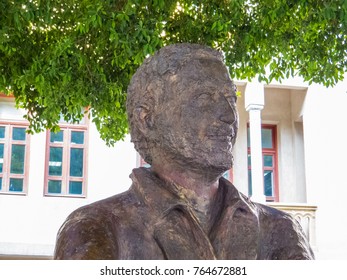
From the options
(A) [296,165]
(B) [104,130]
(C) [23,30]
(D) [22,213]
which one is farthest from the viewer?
(A) [296,165]

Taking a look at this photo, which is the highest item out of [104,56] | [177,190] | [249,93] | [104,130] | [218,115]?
[249,93]

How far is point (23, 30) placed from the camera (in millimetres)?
6848

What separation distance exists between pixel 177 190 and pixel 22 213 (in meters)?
12.4

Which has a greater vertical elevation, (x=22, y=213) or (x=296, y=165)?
(x=296, y=165)

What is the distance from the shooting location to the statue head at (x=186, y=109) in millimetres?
2018

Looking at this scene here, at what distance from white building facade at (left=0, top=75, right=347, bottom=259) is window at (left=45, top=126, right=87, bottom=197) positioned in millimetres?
18

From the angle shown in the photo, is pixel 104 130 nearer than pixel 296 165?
Yes

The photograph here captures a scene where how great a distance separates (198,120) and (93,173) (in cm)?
1241

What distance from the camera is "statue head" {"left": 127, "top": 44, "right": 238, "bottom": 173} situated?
79.4 inches

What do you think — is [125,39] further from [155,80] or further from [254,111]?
[254,111]

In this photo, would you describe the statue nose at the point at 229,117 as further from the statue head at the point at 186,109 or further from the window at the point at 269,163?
the window at the point at 269,163

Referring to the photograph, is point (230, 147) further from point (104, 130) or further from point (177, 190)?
point (104, 130)

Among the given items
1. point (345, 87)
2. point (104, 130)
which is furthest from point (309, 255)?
point (345, 87)

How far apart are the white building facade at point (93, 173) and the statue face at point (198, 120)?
11.9m
